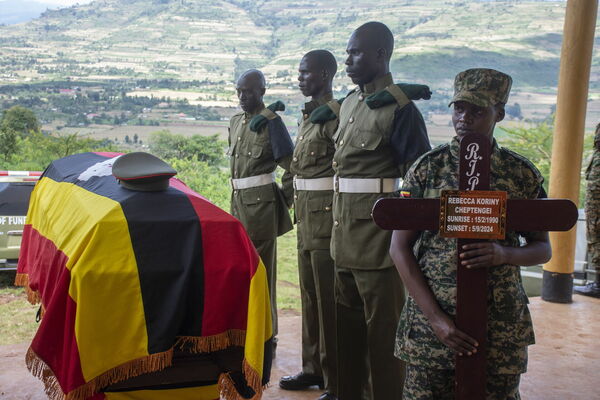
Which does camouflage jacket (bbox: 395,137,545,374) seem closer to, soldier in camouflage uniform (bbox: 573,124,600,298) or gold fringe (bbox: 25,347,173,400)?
gold fringe (bbox: 25,347,173,400)

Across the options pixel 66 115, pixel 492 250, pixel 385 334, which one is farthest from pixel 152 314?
pixel 66 115

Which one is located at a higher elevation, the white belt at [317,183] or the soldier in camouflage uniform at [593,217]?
the white belt at [317,183]

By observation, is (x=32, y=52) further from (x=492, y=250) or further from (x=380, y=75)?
(x=492, y=250)

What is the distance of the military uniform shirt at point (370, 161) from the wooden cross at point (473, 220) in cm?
94

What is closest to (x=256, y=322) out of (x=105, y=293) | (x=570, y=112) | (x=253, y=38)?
(x=105, y=293)

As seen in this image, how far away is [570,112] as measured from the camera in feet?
16.5

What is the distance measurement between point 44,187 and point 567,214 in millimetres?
2495

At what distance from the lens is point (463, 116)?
188 centimetres

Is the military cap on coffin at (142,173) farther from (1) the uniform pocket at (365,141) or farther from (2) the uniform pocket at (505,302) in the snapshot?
(2) the uniform pocket at (505,302)

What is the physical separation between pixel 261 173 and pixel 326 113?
2.40 ft

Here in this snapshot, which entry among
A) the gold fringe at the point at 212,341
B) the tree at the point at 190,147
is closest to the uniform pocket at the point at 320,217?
the gold fringe at the point at 212,341

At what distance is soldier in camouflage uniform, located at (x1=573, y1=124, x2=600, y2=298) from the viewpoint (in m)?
5.47

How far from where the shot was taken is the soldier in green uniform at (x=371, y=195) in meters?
2.68

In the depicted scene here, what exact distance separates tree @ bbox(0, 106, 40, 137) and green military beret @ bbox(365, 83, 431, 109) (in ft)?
12.9
